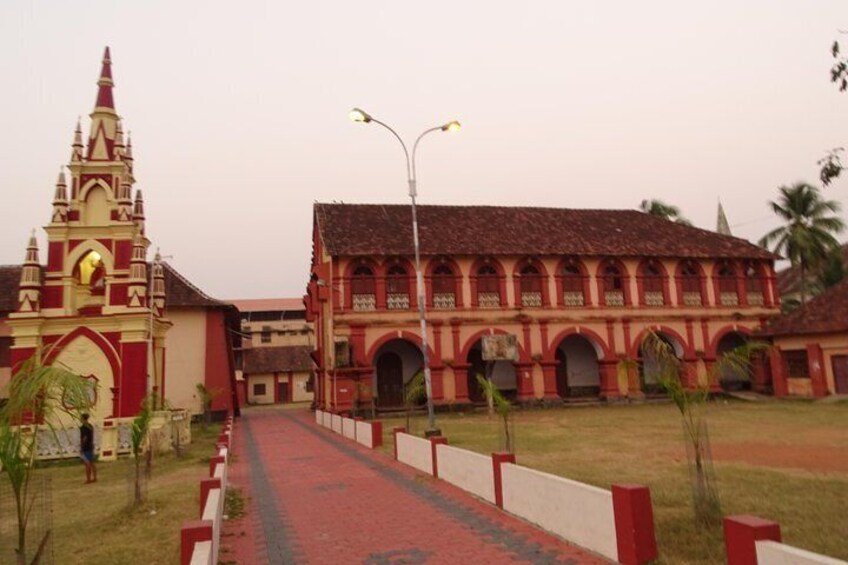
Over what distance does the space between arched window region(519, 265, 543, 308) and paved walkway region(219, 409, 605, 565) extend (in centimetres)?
1607

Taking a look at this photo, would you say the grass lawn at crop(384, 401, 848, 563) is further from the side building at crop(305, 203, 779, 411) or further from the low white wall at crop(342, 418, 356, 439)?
the side building at crop(305, 203, 779, 411)

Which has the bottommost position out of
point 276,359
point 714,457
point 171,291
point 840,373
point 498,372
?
point 714,457

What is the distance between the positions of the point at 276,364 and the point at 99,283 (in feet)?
101

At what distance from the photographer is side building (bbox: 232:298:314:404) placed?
49.7 meters

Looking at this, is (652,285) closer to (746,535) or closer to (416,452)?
(416,452)

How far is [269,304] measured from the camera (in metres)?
62.7

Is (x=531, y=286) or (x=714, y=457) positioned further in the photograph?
(x=531, y=286)

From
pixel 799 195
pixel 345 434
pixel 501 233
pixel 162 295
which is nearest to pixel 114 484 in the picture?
pixel 345 434

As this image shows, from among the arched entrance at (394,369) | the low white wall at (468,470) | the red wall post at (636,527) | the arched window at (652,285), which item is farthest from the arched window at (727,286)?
the red wall post at (636,527)

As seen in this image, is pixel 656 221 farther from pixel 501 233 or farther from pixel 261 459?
pixel 261 459

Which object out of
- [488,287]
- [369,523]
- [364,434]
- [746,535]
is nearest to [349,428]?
[364,434]

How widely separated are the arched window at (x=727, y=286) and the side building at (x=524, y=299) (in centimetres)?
7

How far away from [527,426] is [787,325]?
15.4 meters

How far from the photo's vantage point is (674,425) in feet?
60.5
